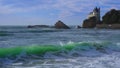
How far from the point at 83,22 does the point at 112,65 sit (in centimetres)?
7787

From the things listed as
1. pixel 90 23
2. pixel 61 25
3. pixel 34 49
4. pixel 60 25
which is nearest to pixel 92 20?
pixel 90 23

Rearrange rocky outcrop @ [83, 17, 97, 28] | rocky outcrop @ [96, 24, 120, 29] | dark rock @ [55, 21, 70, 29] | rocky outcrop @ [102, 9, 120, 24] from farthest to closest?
rocky outcrop @ [83, 17, 97, 28], rocky outcrop @ [102, 9, 120, 24], rocky outcrop @ [96, 24, 120, 29], dark rock @ [55, 21, 70, 29]

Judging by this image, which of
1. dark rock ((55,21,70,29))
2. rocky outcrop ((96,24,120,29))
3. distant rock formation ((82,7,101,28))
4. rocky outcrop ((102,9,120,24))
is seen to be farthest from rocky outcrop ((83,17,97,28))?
dark rock ((55,21,70,29))

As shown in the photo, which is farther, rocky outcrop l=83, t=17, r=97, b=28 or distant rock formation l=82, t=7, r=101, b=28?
rocky outcrop l=83, t=17, r=97, b=28

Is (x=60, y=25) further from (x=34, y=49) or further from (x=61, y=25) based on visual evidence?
(x=34, y=49)

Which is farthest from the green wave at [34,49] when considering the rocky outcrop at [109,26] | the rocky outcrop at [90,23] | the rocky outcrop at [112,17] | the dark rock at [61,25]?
the rocky outcrop at [90,23]

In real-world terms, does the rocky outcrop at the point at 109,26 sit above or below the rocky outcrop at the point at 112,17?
below

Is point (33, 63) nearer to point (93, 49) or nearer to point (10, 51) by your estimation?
point (10, 51)

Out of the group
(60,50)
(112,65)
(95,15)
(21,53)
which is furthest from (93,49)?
(95,15)

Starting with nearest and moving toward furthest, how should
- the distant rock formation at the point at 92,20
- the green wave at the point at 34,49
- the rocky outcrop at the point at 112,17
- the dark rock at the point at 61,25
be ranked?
1. the green wave at the point at 34,49
2. the dark rock at the point at 61,25
3. the rocky outcrop at the point at 112,17
4. the distant rock formation at the point at 92,20

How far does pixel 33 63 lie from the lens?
1231 centimetres

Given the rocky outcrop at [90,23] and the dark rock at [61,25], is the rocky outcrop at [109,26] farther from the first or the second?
the dark rock at [61,25]

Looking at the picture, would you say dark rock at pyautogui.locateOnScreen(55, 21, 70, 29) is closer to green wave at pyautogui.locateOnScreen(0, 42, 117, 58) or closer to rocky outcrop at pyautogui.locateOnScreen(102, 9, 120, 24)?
rocky outcrop at pyautogui.locateOnScreen(102, 9, 120, 24)

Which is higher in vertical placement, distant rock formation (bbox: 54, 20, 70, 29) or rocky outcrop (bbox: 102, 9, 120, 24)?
rocky outcrop (bbox: 102, 9, 120, 24)
